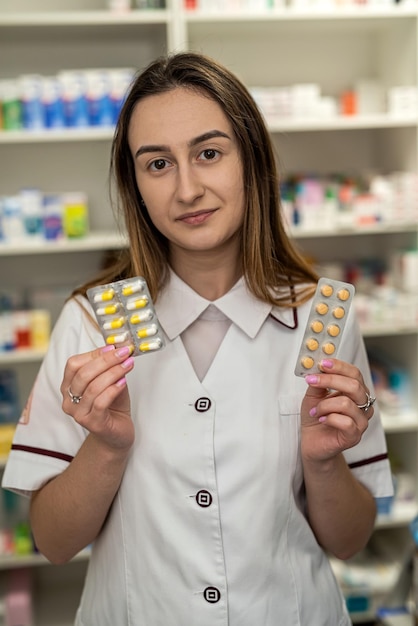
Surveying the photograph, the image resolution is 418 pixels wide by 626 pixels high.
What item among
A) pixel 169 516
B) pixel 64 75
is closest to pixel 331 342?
pixel 169 516

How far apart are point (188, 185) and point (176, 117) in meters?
0.12

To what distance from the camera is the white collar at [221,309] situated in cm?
144

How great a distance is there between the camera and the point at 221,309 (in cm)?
145

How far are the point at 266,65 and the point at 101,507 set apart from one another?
2633mm

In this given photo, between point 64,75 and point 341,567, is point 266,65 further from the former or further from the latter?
point 341,567

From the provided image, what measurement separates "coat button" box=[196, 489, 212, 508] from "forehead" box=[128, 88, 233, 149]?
579 mm

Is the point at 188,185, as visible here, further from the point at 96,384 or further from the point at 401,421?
the point at 401,421

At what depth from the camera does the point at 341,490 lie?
1.38 metres

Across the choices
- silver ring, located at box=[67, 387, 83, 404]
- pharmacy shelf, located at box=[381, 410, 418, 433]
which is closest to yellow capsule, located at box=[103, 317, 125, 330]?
silver ring, located at box=[67, 387, 83, 404]

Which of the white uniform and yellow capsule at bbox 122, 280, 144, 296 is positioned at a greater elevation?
yellow capsule at bbox 122, 280, 144, 296

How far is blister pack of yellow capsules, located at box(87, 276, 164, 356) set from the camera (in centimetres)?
127

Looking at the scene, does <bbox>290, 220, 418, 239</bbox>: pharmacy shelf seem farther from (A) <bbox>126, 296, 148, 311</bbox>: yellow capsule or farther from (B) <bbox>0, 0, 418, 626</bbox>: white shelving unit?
(A) <bbox>126, 296, 148, 311</bbox>: yellow capsule

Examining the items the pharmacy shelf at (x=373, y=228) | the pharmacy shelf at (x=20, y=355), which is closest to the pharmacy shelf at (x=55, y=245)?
the pharmacy shelf at (x=20, y=355)

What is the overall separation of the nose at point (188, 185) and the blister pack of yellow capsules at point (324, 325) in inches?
9.7
